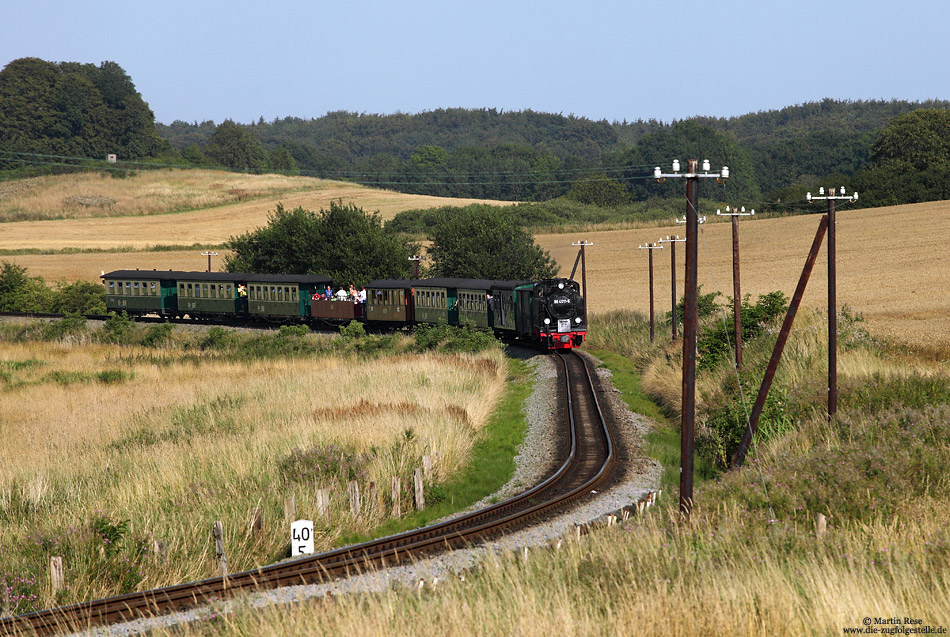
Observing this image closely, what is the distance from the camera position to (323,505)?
15.6 metres

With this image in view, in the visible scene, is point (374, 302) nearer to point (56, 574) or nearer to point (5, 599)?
point (56, 574)

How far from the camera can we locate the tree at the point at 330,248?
62594 mm

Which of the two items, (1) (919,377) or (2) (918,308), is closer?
(1) (919,377)

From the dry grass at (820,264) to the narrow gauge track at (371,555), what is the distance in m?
16.6

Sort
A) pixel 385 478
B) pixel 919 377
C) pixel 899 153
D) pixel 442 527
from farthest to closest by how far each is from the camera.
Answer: pixel 899 153 → pixel 919 377 → pixel 385 478 → pixel 442 527

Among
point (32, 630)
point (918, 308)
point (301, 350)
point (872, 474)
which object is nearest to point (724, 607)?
point (872, 474)

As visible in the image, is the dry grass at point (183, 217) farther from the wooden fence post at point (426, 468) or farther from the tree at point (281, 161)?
the wooden fence post at point (426, 468)

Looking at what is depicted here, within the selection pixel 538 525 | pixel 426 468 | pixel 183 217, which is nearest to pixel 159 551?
pixel 538 525

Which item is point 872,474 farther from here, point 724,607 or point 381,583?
point 381,583

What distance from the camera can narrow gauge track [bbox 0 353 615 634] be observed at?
36.0 feet

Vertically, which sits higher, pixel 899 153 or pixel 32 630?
pixel 899 153

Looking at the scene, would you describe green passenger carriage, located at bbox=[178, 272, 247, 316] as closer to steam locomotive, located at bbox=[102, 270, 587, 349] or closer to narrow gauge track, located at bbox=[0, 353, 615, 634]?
steam locomotive, located at bbox=[102, 270, 587, 349]

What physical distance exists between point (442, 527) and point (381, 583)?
378 cm

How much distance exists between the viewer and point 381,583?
11656mm
